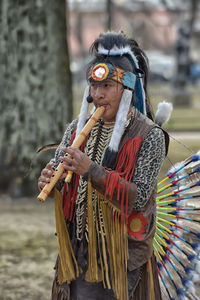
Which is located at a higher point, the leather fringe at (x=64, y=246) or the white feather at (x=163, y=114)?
the white feather at (x=163, y=114)

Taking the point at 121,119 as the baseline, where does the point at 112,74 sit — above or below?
above

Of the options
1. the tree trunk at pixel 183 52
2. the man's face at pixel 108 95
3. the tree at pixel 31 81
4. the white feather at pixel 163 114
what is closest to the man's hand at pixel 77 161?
the man's face at pixel 108 95

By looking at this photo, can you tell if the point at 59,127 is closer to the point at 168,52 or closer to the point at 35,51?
the point at 35,51

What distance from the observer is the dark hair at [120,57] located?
8.96 feet

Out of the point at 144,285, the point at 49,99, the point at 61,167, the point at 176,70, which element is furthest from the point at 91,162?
the point at 176,70

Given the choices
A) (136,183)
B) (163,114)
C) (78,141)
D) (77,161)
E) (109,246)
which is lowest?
(109,246)

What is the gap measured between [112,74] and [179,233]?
3.54 ft

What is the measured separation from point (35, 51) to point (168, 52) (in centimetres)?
3837

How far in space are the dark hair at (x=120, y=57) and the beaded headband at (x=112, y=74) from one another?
33 millimetres

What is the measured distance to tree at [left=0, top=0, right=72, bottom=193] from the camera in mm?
7426

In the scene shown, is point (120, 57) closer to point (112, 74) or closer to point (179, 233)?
point (112, 74)

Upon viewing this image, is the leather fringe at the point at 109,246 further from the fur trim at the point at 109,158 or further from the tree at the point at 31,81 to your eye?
the tree at the point at 31,81

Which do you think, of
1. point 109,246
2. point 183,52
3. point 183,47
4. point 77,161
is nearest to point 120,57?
point 77,161

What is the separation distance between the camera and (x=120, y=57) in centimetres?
275
